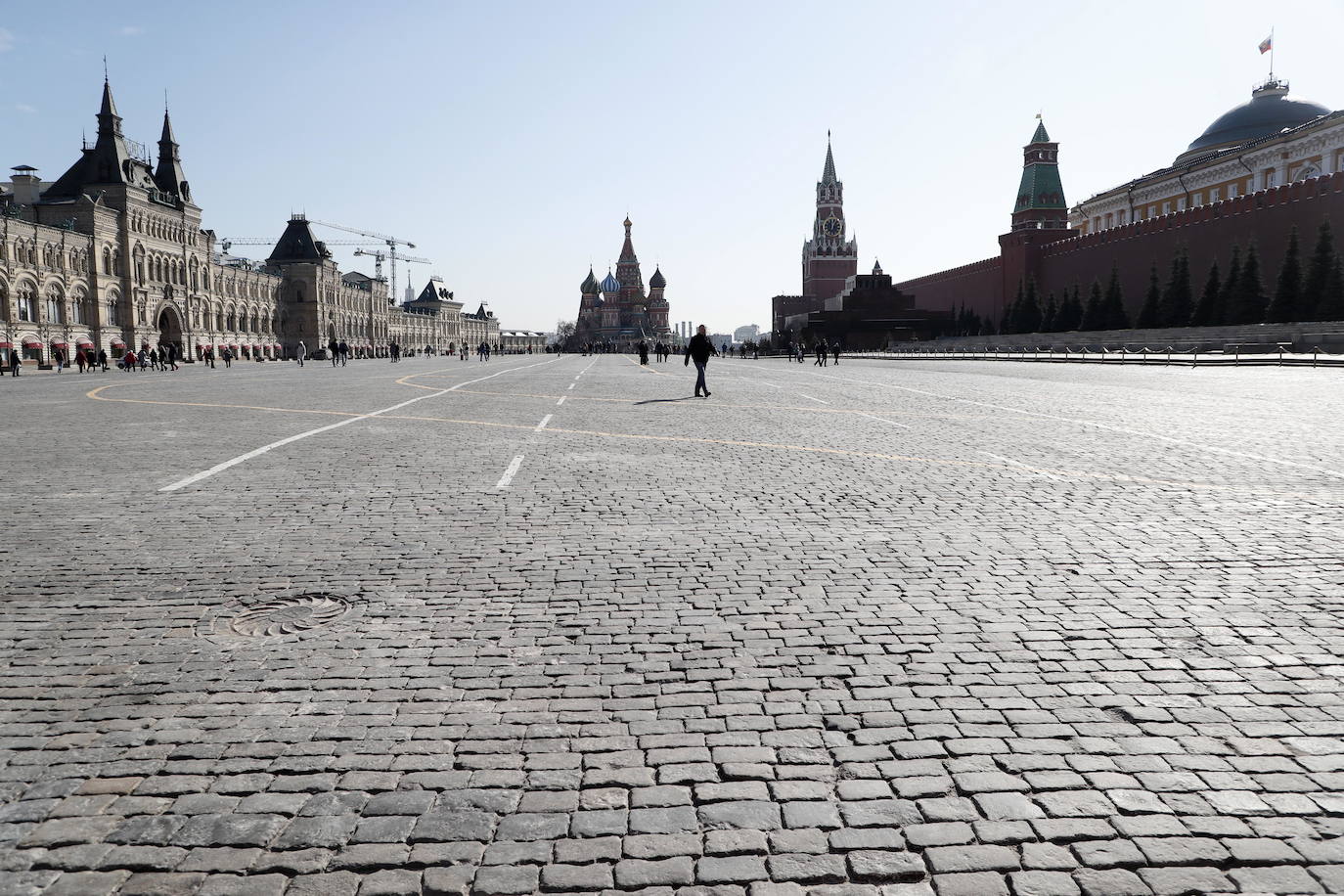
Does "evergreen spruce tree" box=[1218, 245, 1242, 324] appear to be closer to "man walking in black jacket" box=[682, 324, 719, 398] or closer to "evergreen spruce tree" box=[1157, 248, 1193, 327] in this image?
"evergreen spruce tree" box=[1157, 248, 1193, 327]

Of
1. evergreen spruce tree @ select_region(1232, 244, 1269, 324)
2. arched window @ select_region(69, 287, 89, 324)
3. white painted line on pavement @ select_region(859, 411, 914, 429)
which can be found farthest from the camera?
arched window @ select_region(69, 287, 89, 324)

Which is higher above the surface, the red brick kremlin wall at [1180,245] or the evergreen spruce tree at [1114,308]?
the red brick kremlin wall at [1180,245]

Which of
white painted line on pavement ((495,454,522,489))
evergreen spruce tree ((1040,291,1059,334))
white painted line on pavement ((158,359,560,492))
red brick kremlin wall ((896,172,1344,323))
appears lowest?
white painted line on pavement ((495,454,522,489))

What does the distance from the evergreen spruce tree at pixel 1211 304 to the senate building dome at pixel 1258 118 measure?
106ft

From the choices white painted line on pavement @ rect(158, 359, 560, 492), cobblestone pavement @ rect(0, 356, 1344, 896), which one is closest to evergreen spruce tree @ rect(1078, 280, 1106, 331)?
white painted line on pavement @ rect(158, 359, 560, 492)

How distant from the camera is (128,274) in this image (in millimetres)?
72500

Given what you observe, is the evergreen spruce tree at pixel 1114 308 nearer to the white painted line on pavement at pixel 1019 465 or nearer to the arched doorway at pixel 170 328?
the white painted line on pavement at pixel 1019 465

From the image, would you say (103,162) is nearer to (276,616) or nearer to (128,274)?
(128,274)

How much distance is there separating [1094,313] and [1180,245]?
680cm

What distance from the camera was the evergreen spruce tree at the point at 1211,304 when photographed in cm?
5331

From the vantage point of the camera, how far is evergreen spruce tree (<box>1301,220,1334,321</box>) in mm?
45688

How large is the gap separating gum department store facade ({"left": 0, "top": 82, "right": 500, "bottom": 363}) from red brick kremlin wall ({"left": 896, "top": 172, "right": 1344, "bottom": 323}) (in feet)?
231

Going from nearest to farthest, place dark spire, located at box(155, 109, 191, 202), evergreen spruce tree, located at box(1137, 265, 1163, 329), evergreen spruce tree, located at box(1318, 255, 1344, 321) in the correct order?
evergreen spruce tree, located at box(1318, 255, 1344, 321) < evergreen spruce tree, located at box(1137, 265, 1163, 329) < dark spire, located at box(155, 109, 191, 202)

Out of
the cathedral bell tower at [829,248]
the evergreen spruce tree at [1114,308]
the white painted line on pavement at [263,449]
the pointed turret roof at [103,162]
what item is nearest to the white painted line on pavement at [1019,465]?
the white painted line on pavement at [263,449]
